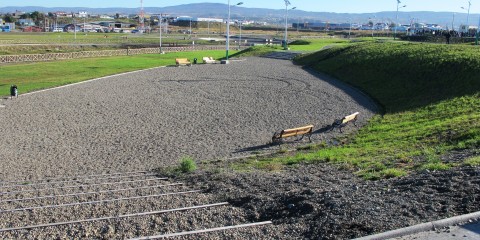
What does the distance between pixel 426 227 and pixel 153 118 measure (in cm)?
1595

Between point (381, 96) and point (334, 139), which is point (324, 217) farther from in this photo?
point (381, 96)

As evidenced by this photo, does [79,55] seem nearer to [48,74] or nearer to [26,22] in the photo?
[48,74]

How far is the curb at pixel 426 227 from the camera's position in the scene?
22.3ft

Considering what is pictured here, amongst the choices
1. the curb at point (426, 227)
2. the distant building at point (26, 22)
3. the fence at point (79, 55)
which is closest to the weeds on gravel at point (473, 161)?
Result: the curb at point (426, 227)

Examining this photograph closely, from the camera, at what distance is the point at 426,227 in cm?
705

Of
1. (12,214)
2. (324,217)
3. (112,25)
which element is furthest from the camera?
(112,25)

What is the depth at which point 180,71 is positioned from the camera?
129ft

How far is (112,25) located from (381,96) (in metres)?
143

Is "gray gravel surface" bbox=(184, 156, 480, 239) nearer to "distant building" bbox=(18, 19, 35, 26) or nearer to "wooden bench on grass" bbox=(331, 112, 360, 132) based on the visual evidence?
"wooden bench on grass" bbox=(331, 112, 360, 132)

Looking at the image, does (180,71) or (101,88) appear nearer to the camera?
(101,88)

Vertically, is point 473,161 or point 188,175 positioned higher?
point 473,161

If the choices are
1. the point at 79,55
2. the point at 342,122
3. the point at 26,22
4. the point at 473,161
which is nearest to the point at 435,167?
the point at 473,161

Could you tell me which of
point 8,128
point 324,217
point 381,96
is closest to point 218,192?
point 324,217

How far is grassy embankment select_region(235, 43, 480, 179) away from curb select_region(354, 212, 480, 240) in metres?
3.11
